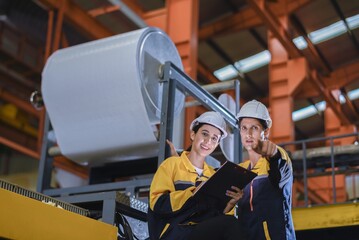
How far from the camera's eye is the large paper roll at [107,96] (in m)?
4.25

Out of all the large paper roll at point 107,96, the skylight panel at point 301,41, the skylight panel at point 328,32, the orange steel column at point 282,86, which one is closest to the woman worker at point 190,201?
the large paper roll at point 107,96

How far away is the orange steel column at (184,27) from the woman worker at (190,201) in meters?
5.97

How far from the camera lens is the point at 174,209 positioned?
278cm

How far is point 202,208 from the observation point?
2.79 meters

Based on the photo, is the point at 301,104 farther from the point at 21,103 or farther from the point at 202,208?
the point at 202,208

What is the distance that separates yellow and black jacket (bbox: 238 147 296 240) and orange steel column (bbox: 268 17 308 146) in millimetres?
10028

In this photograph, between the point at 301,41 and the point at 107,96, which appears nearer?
the point at 107,96

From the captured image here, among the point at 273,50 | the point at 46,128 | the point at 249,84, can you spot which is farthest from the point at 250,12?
the point at 46,128

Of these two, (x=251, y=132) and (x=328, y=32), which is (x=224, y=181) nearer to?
(x=251, y=132)

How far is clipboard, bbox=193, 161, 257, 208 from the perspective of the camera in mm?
2562

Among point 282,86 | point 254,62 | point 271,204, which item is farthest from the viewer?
point 254,62

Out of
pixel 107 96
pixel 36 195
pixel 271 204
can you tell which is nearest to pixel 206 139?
pixel 271 204

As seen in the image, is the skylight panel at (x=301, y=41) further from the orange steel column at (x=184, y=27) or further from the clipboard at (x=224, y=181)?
the clipboard at (x=224, y=181)

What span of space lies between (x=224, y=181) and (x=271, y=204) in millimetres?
265
